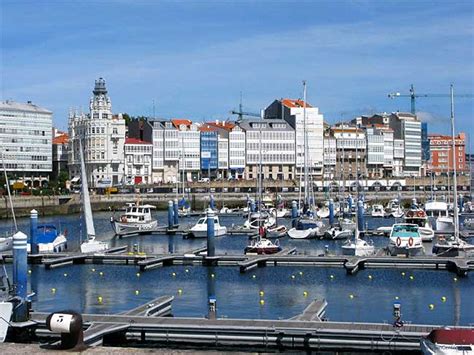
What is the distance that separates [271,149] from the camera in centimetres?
15075

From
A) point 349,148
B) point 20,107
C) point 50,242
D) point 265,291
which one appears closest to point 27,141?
point 20,107

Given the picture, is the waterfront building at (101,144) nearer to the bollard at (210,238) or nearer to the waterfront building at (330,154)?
the waterfront building at (330,154)

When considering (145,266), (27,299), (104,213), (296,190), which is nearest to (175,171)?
(296,190)

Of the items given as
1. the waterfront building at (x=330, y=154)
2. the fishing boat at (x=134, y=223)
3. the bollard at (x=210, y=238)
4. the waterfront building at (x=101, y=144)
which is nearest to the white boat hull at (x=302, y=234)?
the fishing boat at (x=134, y=223)

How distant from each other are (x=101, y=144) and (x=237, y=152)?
911 inches

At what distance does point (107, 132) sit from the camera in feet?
462

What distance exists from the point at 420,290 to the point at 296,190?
9742 centimetres

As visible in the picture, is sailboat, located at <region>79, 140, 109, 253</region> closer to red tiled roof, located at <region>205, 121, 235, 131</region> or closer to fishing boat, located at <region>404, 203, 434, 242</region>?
fishing boat, located at <region>404, 203, 434, 242</region>

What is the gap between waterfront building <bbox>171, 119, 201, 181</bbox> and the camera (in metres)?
147

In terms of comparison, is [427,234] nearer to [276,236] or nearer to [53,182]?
[276,236]

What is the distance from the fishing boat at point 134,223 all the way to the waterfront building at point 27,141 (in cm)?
6785

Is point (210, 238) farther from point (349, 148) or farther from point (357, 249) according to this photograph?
point (349, 148)

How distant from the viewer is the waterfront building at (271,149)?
149m

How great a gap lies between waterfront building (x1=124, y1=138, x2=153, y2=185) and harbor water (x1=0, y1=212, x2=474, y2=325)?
99335mm
